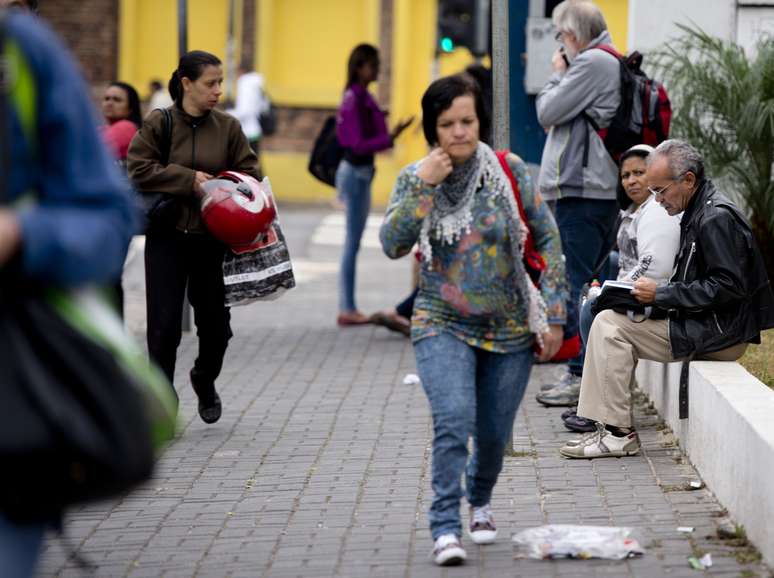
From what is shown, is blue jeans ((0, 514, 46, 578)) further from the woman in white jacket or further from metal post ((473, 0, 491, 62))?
metal post ((473, 0, 491, 62))

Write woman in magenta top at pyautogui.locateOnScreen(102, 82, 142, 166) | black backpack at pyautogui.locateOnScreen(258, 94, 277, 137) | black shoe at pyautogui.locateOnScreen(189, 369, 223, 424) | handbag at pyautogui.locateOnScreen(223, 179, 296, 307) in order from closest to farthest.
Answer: handbag at pyautogui.locateOnScreen(223, 179, 296, 307), black shoe at pyautogui.locateOnScreen(189, 369, 223, 424), woman in magenta top at pyautogui.locateOnScreen(102, 82, 142, 166), black backpack at pyautogui.locateOnScreen(258, 94, 277, 137)

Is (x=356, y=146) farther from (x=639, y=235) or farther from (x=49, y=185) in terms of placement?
(x=49, y=185)

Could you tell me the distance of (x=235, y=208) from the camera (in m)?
7.59

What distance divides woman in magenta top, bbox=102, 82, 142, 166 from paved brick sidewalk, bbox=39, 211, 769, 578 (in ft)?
5.00

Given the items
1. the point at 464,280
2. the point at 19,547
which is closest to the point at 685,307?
the point at 464,280

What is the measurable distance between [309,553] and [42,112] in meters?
2.84

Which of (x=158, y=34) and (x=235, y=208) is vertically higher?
(x=158, y=34)

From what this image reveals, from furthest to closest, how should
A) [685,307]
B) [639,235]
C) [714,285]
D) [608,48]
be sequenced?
1. [608,48]
2. [639,235]
3. [685,307]
4. [714,285]

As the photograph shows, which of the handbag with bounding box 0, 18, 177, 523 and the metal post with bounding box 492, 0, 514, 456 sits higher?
the metal post with bounding box 492, 0, 514, 456

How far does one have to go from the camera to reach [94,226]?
324 cm

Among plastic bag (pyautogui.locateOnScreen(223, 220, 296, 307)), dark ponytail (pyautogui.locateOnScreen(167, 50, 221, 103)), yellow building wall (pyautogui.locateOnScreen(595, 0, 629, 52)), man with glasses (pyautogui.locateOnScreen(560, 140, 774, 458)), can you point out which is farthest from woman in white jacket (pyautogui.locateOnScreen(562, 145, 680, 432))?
yellow building wall (pyautogui.locateOnScreen(595, 0, 629, 52))

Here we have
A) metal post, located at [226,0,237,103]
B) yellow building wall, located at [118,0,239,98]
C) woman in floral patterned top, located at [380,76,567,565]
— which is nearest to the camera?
woman in floral patterned top, located at [380,76,567,565]

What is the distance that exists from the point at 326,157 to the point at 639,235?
19.2 feet

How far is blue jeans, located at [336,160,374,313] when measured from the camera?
12828 mm
